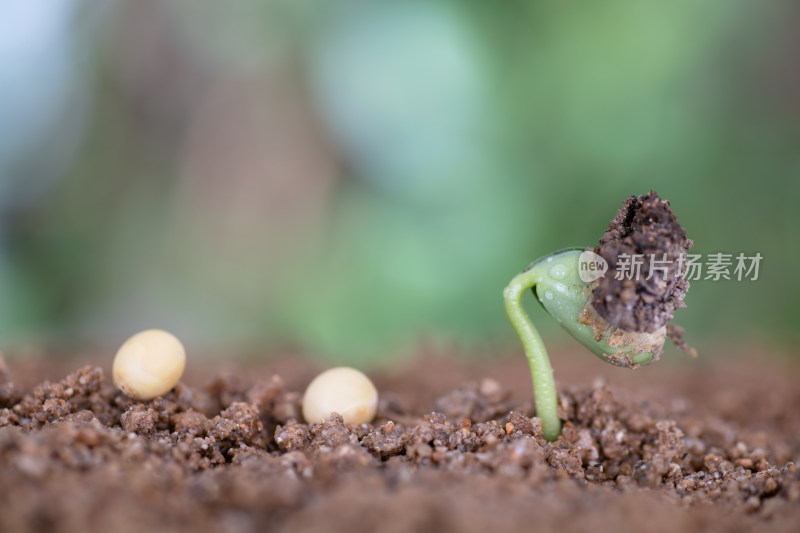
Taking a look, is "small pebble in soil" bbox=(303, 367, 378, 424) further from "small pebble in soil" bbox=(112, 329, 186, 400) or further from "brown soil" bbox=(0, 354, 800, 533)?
"small pebble in soil" bbox=(112, 329, 186, 400)

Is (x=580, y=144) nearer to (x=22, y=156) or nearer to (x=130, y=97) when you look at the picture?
(x=130, y=97)

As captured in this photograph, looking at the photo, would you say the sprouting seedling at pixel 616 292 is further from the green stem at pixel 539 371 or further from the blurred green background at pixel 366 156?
the blurred green background at pixel 366 156

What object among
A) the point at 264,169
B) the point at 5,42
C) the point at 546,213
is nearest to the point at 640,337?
the point at 546,213

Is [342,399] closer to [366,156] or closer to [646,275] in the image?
[646,275]

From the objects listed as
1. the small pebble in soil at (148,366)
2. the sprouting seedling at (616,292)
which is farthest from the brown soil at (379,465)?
the sprouting seedling at (616,292)

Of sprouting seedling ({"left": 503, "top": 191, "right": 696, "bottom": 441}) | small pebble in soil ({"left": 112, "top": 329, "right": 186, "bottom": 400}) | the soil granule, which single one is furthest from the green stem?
small pebble in soil ({"left": 112, "top": 329, "right": 186, "bottom": 400})
